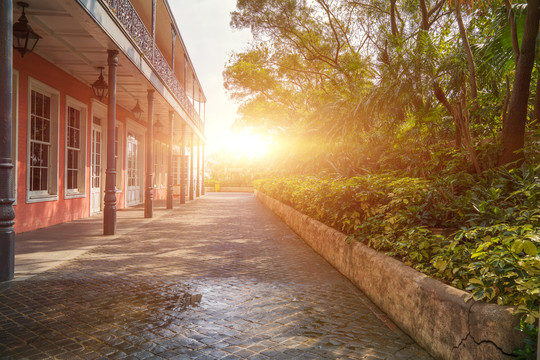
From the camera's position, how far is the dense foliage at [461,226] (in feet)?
7.26

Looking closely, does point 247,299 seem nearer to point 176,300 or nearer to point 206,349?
point 176,300

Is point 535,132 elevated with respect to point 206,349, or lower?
elevated

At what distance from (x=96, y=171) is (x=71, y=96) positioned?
306 cm

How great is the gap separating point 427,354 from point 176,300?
96.3 inches

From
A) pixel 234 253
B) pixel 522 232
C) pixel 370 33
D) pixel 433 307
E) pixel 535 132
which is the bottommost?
pixel 234 253

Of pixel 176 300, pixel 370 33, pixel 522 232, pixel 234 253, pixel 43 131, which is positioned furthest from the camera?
pixel 370 33

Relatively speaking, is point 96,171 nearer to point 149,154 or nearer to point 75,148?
point 75,148

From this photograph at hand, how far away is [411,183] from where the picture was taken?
16.7ft

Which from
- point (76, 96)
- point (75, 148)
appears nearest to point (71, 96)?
point (76, 96)

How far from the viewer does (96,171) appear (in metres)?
12.2

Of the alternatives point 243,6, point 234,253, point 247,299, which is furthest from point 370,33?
point 247,299

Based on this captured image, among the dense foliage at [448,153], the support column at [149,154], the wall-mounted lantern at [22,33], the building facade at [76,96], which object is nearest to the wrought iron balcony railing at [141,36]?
the building facade at [76,96]

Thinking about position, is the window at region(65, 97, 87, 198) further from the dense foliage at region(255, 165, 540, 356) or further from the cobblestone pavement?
the dense foliage at region(255, 165, 540, 356)

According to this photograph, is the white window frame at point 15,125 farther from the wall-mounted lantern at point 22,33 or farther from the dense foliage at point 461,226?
the dense foliage at point 461,226
